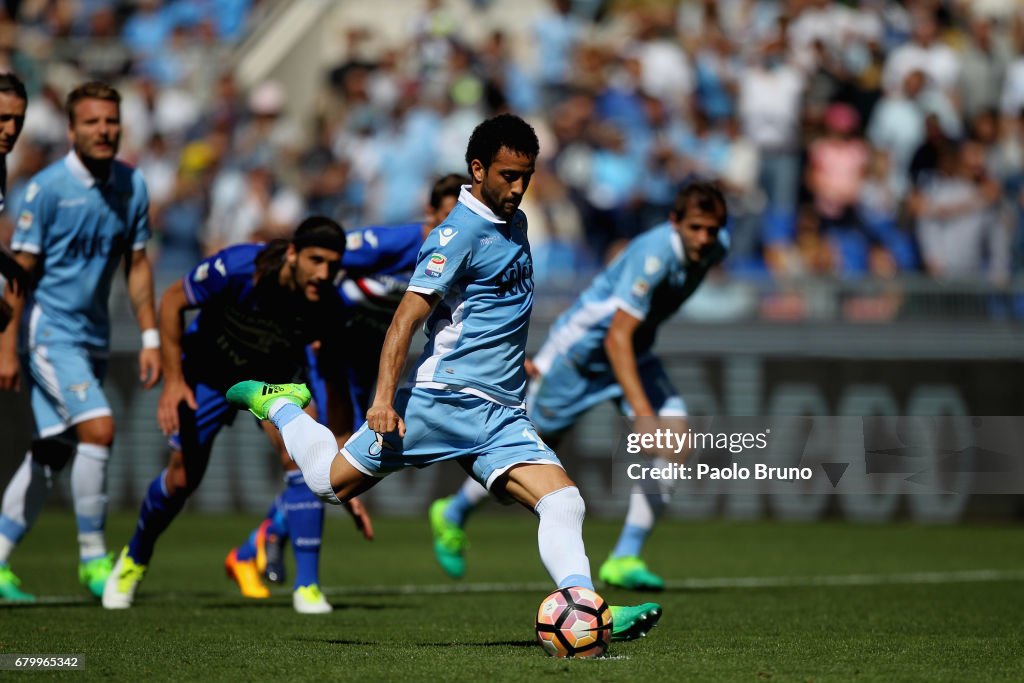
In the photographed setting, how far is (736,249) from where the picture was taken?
56.9 ft

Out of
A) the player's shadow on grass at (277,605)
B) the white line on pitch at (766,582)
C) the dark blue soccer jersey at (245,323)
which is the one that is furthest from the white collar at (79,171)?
the white line on pitch at (766,582)

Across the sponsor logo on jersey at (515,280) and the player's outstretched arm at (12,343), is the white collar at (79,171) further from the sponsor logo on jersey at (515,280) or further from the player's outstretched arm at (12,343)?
the sponsor logo on jersey at (515,280)

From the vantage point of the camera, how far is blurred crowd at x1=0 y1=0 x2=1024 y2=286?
1733cm

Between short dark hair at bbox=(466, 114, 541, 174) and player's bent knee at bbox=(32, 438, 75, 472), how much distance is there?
14.3 ft

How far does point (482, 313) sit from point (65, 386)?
3.65 meters

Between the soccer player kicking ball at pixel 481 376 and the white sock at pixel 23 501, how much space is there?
351 cm

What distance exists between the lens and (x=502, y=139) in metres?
6.85

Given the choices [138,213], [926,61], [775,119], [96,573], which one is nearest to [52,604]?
[96,573]

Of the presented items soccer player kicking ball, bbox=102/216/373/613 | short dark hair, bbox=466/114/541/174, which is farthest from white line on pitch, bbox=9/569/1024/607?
short dark hair, bbox=466/114/541/174

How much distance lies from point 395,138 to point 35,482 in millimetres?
10050

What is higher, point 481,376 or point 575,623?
point 481,376

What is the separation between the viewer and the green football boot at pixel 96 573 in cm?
966

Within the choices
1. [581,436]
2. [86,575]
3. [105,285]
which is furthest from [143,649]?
[581,436]

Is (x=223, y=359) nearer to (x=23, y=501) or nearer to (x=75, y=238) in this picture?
(x=75, y=238)
